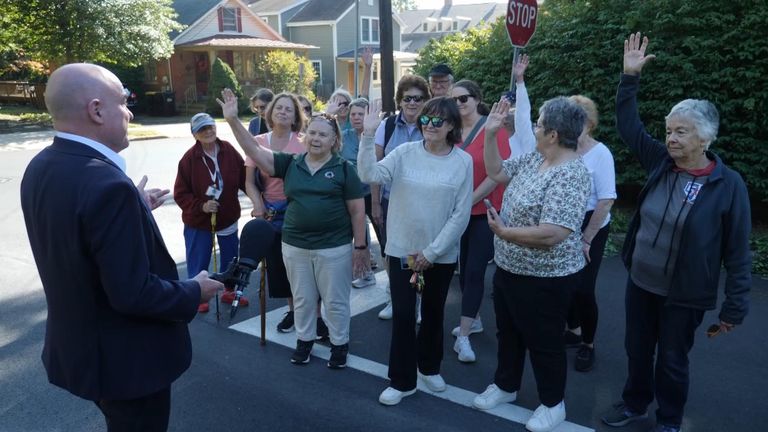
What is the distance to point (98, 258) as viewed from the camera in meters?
2.02

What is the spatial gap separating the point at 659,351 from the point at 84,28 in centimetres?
2346

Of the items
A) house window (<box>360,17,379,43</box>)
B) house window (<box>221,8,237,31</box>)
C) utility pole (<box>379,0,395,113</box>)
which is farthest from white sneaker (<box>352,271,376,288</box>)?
house window (<box>360,17,379,43</box>)

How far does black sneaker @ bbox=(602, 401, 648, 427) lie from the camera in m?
3.66

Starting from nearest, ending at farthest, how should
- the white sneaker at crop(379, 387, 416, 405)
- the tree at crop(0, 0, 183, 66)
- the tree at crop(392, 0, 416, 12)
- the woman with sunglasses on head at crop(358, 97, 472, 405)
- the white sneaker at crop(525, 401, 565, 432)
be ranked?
the white sneaker at crop(525, 401, 565, 432), the woman with sunglasses on head at crop(358, 97, 472, 405), the white sneaker at crop(379, 387, 416, 405), the tree at crop(0, 0, 183, 66), the tree at crop(392, 0, 416, 12)

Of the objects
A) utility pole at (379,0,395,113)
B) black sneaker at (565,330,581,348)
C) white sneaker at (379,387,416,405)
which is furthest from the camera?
utility pole at (379,0,395,113)

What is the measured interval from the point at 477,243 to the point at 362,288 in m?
1.95

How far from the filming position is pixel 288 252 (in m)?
4.36

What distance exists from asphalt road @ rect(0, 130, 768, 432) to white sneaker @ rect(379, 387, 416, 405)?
0.05 m

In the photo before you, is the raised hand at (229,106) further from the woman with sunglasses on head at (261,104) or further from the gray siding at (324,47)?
the gray siding at (324,47)

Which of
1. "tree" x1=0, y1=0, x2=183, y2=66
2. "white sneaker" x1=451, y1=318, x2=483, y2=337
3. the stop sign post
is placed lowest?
"white sneaker" x1=451, y1=318, x2=483, y2=337

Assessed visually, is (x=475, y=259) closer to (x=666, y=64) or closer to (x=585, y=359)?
(x=585, y=359)

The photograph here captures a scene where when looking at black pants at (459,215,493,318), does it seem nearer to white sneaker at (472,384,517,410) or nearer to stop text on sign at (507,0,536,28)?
white sneaker at (472,384,517,410)

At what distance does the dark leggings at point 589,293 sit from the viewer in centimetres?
428

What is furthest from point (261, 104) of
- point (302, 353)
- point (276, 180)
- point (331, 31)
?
point (331, 31)
